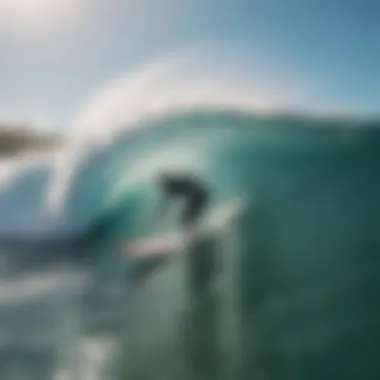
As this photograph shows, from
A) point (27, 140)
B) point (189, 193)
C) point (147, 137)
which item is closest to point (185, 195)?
point (189, 193)

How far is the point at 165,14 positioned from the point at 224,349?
0.56 m

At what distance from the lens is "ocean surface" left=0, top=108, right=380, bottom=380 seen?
3.50ft

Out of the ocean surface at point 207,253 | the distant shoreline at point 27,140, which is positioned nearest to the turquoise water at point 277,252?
the ocean surface at point 207,253

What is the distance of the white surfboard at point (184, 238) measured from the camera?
1.09 meters

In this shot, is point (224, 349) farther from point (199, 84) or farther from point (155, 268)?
point (199, 84)

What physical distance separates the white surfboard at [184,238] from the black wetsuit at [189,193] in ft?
0.06

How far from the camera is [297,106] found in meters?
1.12

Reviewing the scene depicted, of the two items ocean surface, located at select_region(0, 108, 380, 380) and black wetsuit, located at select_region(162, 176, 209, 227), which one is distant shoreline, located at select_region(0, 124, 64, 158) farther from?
black wetsuit, located at select_region(162, 176, 209, 227)

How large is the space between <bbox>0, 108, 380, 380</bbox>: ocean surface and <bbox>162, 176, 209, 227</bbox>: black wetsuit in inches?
0.7

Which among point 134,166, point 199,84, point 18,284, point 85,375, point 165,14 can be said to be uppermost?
point 165,14

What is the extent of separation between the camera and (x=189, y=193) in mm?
1099

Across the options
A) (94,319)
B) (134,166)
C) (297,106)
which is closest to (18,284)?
(94,319)

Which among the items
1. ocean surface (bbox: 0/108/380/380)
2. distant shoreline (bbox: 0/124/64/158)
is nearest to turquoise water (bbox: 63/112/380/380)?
ocean surface (bbox: 0/108/380/380)

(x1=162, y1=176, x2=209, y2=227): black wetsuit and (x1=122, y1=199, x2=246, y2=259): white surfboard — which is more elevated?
(x1=162, y1=176, x2=209, y2=227): black wetsuit
